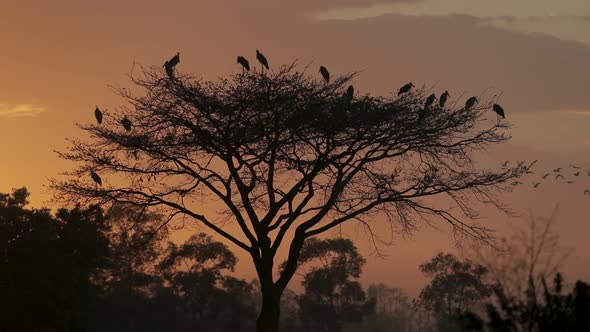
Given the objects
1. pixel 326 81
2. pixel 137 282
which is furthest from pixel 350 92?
pixel 137 282

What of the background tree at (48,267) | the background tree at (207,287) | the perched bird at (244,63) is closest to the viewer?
the perched bird at (244,63)

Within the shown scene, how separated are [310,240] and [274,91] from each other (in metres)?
50.6

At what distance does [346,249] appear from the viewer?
7800 cm

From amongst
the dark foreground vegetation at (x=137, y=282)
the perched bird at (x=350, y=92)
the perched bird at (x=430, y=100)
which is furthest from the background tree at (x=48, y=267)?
the perched bird at (x=430, y=100)

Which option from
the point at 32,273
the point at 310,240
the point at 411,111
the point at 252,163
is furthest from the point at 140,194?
the point at 310,240

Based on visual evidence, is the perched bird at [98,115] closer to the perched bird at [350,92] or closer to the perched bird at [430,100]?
the perched bird at [350,92]

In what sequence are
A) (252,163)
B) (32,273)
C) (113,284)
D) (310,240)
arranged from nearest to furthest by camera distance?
(252,163)
(32,273)
(113,284)
(310,240)

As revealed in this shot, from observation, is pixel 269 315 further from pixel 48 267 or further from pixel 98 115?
pixel 48 267

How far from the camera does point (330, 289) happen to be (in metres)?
77.6

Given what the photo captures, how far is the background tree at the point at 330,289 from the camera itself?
3024 inches

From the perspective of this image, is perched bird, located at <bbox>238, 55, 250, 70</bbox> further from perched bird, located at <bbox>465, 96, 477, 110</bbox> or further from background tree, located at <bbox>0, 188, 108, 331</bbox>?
background tree, located at <bbox>0, 188, 108, 331</bbox>

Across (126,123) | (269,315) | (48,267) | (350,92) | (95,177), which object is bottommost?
(269,315)

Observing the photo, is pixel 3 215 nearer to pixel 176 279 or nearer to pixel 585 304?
pixel 176 279

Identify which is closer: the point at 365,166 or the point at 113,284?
the point at 365,166
